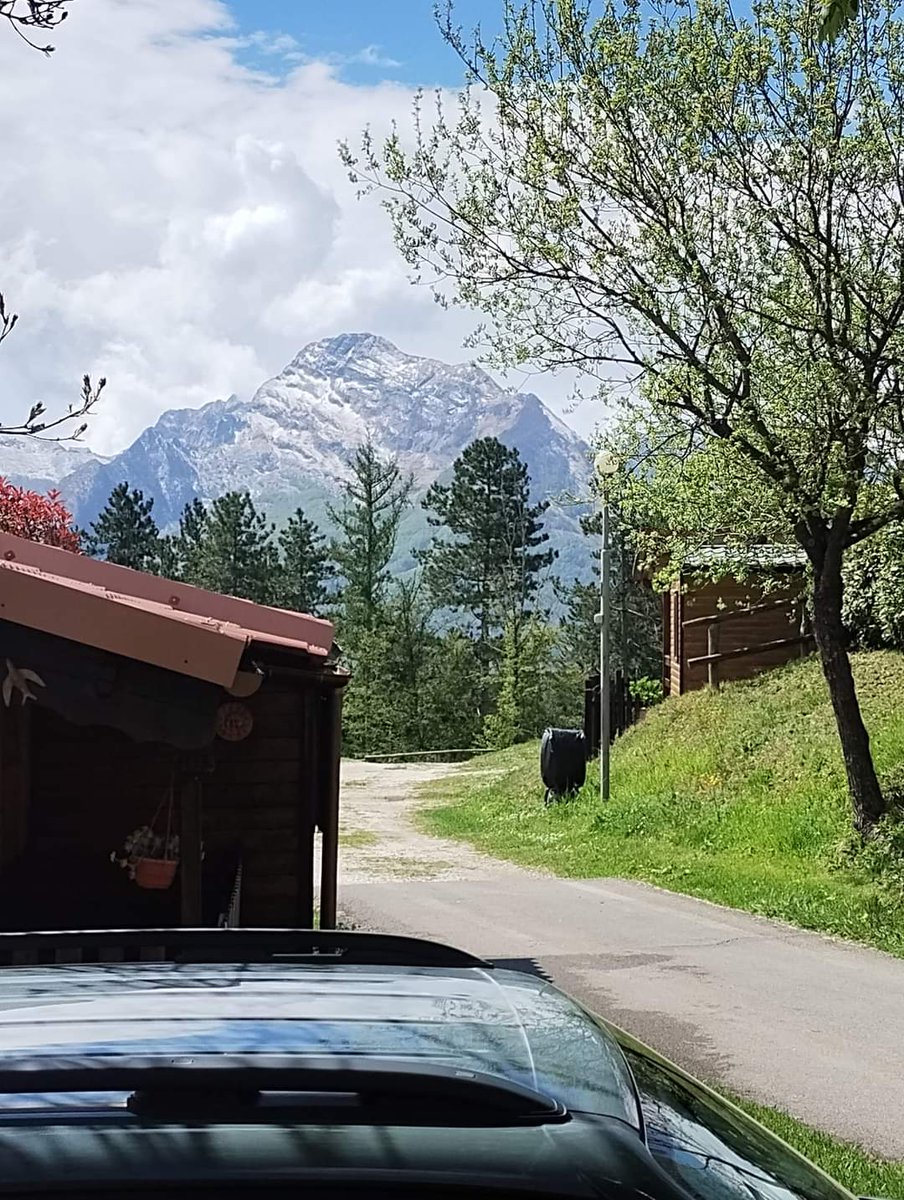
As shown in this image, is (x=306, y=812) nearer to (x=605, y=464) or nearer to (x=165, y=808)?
(x=165, y=808)

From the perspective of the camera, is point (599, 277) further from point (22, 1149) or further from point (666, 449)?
point (22, 1149)

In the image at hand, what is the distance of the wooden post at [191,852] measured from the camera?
664cm

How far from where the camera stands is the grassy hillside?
13.4 m

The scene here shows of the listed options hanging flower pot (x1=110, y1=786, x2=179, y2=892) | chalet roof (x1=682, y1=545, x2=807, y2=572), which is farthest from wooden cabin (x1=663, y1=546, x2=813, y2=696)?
hanging flower pot (x1=110, y1=786, x2=179, y2=892)

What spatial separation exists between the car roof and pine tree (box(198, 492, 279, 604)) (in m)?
65.0

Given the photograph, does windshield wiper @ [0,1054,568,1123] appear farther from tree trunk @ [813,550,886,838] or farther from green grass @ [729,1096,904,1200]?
tree trunk @ [813,550,886,838]

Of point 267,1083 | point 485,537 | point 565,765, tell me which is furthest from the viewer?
point 485,537

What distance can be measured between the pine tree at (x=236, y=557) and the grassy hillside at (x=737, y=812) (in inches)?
1705

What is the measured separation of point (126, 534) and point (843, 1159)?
69.5 meters

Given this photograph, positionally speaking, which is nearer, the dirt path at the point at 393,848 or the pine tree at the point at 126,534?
the dirt path at the point at 393,848

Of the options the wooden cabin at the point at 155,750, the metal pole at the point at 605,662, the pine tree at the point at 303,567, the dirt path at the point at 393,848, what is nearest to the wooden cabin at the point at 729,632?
the metal pole at the point at 605,662

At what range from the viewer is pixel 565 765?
73.9 ft

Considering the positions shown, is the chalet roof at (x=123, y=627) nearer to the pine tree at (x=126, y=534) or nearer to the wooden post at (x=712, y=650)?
the wooden post at (x=712, y=650)

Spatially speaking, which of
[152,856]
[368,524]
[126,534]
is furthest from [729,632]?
[126,534]
